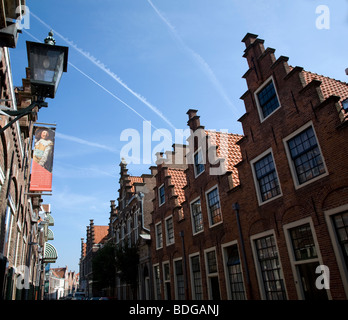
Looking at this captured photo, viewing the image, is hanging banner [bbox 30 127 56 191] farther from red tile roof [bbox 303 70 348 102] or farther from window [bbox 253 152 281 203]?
red tile roof [bbox 303 70 348 102]

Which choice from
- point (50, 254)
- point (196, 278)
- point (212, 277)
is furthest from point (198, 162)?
point (50, 254)

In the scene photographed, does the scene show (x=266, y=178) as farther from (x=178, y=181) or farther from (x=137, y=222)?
(x=137, y=222)

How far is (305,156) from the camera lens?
32.6ft

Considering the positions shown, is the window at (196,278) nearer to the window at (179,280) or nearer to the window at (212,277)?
the window at (212,277)

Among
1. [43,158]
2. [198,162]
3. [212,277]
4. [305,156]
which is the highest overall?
[198,162]

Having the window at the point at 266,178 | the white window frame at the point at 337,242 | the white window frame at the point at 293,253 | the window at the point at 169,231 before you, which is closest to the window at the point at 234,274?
the window at the point at 266,178

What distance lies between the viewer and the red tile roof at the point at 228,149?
49.3 feet

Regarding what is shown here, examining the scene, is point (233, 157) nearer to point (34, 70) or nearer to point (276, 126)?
point (276, 126)

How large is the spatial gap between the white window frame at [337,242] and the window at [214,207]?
20.2 ft

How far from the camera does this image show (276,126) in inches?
444

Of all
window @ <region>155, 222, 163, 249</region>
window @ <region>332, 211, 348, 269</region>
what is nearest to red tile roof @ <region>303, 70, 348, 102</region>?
window @ <region>332, 211, 348, 269</region>

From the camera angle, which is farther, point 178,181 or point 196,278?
point 178,181

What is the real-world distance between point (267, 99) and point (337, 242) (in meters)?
6.33
